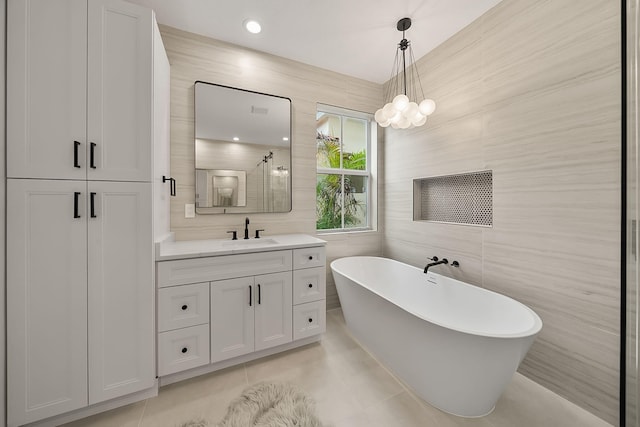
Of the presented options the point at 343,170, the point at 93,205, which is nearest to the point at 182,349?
the point at 93,205

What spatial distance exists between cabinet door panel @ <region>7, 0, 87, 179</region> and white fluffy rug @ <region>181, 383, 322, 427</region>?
5.05 feet

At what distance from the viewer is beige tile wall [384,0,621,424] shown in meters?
1.26

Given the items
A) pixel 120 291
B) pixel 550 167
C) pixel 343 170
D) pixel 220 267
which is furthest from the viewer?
pixel 343 170

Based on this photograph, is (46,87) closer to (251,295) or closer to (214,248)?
(214,248)

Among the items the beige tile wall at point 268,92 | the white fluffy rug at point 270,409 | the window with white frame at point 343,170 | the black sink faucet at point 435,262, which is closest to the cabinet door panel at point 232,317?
the white fluffy rug at point 270,409

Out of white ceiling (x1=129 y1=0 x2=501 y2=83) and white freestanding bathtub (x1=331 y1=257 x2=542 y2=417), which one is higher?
white ceiling (x1=129 y1=0 x2=501 y2=83)

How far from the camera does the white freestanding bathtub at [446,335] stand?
117 cm

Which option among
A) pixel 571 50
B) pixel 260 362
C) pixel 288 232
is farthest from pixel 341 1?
pixel 260 362

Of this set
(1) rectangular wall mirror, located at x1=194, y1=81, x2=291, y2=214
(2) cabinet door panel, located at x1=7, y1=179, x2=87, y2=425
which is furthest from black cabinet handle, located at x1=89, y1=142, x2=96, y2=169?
(1) rectangular wall mirror, located at x1=194, y1=81, x2=291, y2=214

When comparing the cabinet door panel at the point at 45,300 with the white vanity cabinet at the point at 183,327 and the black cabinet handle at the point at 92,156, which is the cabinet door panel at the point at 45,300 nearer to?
the black cabinet handle at the point at 92,156

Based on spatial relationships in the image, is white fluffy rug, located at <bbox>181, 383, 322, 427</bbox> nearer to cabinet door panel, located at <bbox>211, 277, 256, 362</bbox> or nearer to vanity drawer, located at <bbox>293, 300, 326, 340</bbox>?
cabinet door panel, located at <bbox>211, 277, 256, 362</bbox>

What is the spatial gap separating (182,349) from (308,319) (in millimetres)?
895

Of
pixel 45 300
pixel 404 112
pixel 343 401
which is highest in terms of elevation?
pixel 404 112

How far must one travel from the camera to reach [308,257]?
1.93 metres
